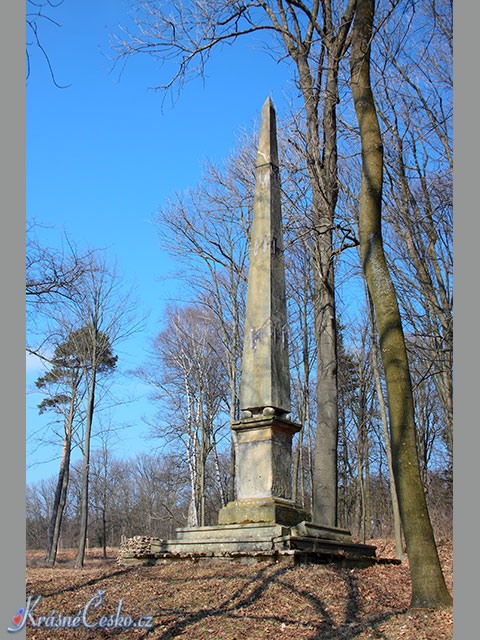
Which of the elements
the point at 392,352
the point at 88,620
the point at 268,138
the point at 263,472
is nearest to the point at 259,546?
the point at 263,472

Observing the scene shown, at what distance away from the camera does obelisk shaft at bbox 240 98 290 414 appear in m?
8.54

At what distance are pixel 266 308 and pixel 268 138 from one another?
294 cm

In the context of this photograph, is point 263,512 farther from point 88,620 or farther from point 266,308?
point 266,308

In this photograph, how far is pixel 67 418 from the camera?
24.8 metres

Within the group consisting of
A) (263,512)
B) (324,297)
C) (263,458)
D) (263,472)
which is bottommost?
(263,512)

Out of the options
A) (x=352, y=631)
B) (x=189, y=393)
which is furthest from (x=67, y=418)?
(x=352, y=631)

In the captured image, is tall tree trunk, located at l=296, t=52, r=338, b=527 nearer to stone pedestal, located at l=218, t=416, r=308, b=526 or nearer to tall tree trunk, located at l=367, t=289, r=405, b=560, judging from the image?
tall tree trunk, located at l=367, t=289, r=405, b=560

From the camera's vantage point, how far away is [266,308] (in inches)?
348

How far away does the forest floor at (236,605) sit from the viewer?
5070 millimetres

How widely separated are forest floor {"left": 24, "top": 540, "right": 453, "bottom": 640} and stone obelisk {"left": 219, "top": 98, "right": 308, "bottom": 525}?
999 millimetres

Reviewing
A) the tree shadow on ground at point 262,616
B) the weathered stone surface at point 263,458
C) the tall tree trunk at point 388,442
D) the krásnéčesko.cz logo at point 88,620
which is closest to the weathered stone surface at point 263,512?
the weathered stone surface at point 263,458

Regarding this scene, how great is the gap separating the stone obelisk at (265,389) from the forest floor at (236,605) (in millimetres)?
999

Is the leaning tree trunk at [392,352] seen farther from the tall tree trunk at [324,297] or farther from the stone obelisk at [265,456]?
the tall tree trunk at [324,297]

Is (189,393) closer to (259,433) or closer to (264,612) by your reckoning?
(259,433)
